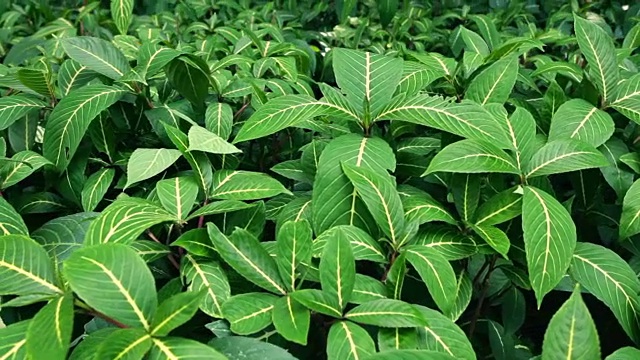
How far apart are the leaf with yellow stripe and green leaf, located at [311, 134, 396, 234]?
0.39 meters

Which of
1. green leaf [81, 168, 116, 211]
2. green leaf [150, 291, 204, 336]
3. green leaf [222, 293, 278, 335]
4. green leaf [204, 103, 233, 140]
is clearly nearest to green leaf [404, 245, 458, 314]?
green leaf [222, 293, 278, 335]

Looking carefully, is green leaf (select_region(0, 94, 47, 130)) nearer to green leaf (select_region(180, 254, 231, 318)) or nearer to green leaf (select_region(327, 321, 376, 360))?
green leaf (select_region(180, 254, 231, 318))

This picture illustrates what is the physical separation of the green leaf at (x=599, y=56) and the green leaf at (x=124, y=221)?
0.83m

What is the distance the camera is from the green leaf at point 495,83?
1182 mm

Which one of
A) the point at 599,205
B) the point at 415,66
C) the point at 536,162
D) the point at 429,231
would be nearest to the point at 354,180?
the point at 429,231

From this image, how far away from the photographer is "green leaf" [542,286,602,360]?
2.39 ft

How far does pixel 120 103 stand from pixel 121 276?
0.57 m

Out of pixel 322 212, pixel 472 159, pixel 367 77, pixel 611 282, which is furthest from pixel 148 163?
pixel 611 282

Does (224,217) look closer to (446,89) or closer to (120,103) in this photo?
(120,103)

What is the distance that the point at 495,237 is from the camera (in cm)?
95

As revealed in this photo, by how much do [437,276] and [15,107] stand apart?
85cm

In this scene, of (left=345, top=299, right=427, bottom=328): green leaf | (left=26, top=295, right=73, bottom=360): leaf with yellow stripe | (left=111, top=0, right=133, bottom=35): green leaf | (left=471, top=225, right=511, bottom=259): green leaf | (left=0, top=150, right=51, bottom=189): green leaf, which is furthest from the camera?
(left=111, top=0, right=133, bottom=35): green leaf

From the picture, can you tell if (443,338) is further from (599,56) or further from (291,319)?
(599,56)

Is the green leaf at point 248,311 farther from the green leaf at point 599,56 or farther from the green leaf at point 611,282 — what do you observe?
the green leaf at point 599,56
